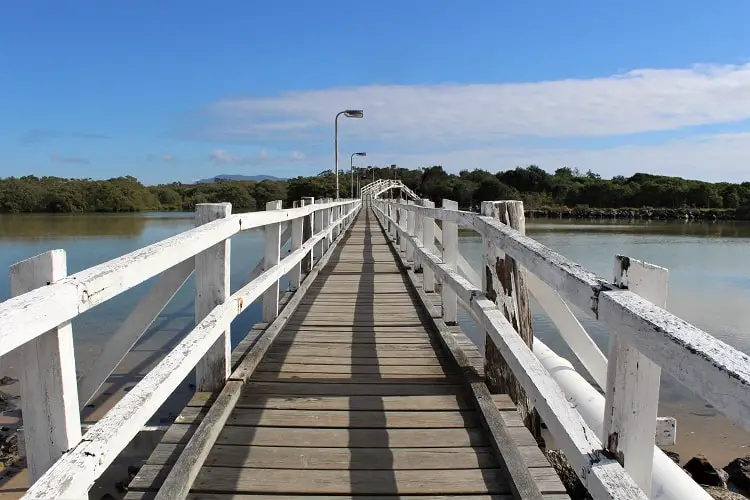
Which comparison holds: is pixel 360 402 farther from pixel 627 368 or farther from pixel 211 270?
pixel 627 368

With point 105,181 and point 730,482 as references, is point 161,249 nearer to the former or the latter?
point 730,482

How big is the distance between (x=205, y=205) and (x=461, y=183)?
111 metres

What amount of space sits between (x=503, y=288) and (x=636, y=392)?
6.32 feet

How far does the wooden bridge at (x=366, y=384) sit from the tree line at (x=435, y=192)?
62.8 meters

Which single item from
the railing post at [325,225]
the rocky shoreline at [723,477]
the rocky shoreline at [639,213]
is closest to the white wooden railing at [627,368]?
the rocky shoreline at [723,477]

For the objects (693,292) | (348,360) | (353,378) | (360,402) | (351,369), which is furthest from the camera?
(693,292)

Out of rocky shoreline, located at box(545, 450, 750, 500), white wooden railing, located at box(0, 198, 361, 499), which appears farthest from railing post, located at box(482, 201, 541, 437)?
rocky shoreline, located at box(545, 450, 750, 500)

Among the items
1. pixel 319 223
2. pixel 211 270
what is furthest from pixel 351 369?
pixel 319 223

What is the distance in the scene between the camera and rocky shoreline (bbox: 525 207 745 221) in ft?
303

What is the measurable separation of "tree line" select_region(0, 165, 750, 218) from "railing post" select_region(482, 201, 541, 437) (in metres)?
63.5

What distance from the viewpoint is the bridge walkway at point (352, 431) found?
7.82 ft

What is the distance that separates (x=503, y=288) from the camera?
3.48 metres

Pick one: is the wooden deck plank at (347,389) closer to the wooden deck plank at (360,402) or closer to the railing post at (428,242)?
the wooden deck plank at (360,402)

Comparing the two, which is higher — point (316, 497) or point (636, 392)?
point (636, 392)
